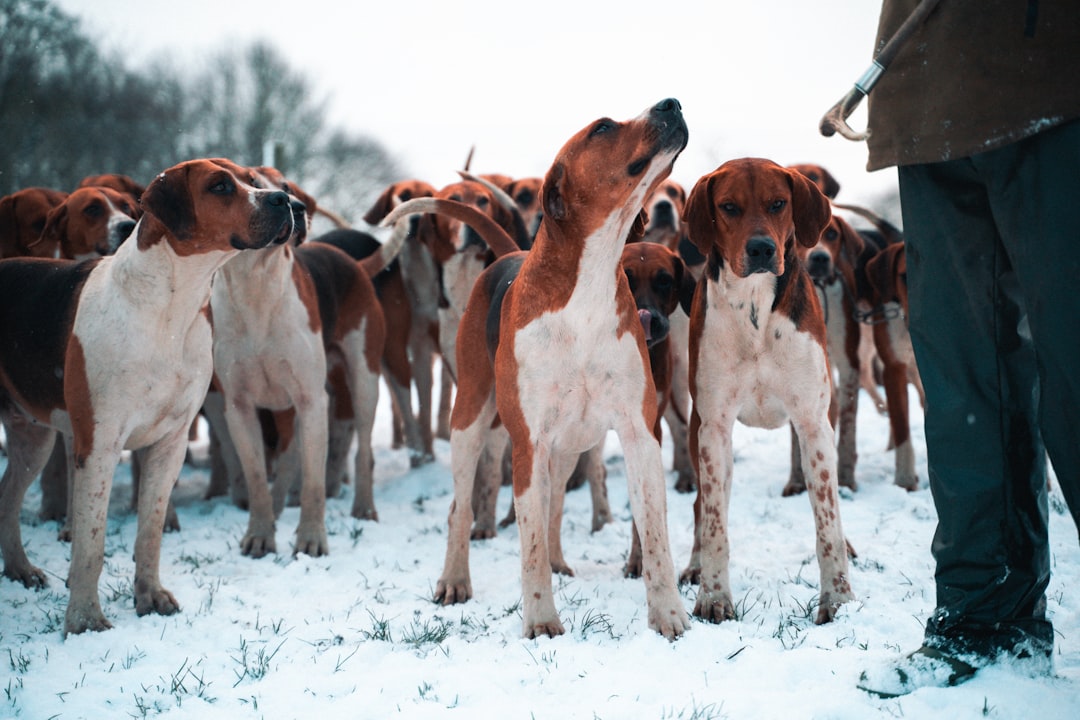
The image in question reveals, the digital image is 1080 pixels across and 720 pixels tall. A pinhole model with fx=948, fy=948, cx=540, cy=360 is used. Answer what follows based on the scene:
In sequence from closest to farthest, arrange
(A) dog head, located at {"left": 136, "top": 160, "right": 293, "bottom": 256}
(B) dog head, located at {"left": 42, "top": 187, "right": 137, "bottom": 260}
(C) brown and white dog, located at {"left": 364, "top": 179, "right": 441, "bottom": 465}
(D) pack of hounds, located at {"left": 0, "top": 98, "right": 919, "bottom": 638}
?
(D) pack of hounds, located at {"left": 0, "top": 98, "right": 919, "bottom": 638}
(A) dog head, located at {"left": 136, "top": 160, "right": 293, "bottom": 256}
(B) dog head, located at {"left": 42, "top": 187, "right": 137, "bottom": 260}
(C) brown and white dog, located at {"left": 364, "top": 179, "right": 441, "bottom": 465}

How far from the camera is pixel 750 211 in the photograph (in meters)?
3.84

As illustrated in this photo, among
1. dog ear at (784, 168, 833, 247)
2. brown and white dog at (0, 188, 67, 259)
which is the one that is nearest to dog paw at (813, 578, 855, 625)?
dog ear at (784, 168, 833, 247)

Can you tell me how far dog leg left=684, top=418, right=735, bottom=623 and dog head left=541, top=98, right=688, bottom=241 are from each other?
98 centimetres

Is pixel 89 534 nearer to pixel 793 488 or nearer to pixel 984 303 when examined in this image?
pixel 984 303

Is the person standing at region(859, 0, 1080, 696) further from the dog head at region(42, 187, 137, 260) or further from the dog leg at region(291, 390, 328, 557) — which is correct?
the dog head at region(42, 187, 137, 260)

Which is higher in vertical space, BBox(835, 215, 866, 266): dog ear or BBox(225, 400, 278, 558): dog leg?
BBox(835, 215, 866, 266): dog ear

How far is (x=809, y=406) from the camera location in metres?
3.84

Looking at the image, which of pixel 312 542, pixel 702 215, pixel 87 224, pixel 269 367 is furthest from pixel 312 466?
pixel 702 215

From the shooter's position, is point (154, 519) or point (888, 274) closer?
point (154, 519)

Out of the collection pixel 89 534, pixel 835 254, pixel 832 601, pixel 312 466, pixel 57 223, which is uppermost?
pixel 57 223

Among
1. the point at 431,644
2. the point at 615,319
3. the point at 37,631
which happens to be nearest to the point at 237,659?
the point at 431,644

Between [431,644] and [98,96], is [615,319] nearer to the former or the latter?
[431,644]

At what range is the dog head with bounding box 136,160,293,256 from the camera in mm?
4160

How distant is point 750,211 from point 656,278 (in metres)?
0.79
